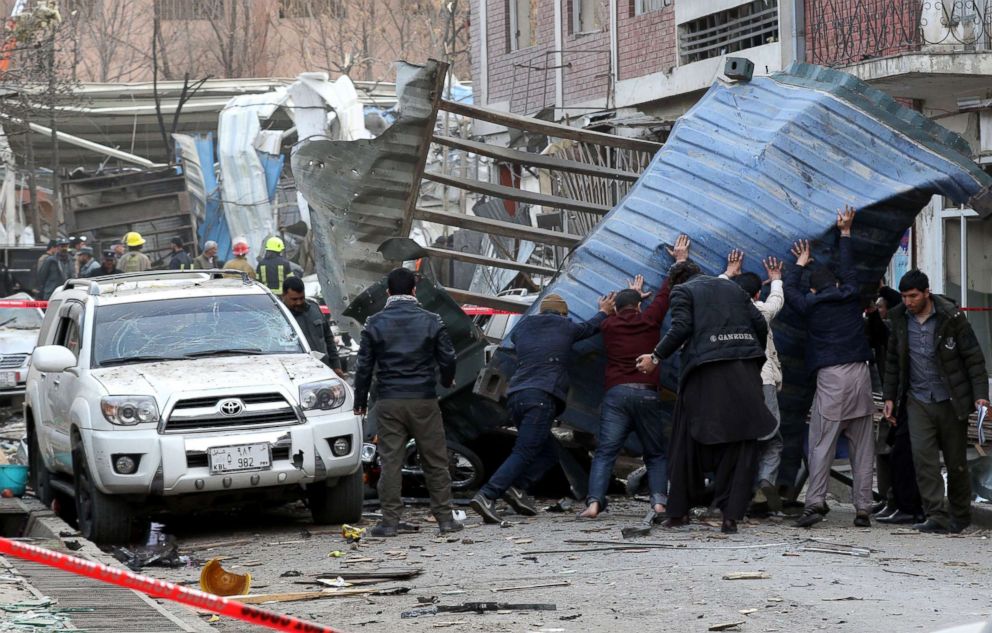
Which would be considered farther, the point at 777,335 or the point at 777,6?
the point at 777,6

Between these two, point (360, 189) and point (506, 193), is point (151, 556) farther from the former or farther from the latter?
point (506, 193)

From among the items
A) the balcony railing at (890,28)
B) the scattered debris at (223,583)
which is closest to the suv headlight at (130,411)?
the scattered debris at (223,583)

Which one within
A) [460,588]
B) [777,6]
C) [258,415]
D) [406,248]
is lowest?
[460,588]

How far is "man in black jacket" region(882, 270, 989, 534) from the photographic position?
10.2 meters

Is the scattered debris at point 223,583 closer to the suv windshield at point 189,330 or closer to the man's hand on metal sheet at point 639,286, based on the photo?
the suv windshield at point 189,330

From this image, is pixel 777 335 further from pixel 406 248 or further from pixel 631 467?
pixel 406 248

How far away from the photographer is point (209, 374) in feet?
33.2

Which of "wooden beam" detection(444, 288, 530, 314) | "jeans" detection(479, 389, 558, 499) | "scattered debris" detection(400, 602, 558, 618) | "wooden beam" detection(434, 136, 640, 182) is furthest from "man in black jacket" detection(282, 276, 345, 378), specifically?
"scattered debris" detection(400, 602, 558, 618)

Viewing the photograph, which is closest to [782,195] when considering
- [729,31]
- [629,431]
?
[629,431]

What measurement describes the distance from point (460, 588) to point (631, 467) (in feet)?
15.3

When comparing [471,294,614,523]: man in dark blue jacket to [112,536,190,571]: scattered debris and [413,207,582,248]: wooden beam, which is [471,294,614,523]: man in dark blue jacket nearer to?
[413,207,582,248]: wooden beam

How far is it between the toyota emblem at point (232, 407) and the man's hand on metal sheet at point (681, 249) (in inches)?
129

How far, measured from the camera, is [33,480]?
1241 cm

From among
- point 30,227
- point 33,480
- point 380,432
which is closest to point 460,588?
point 380,432
